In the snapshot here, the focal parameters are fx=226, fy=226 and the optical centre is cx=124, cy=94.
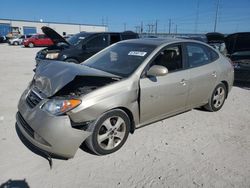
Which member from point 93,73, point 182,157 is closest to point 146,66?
point 93,73

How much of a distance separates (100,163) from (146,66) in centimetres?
155

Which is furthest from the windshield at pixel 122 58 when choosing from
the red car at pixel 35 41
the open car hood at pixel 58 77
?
the red car at pixel 35 41

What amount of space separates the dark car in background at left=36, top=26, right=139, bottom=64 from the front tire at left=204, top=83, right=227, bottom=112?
5275 mm

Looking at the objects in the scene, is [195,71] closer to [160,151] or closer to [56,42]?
[160,151]

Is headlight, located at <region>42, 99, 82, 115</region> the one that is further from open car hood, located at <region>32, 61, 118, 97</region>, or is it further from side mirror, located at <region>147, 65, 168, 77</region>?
side mirror, located at <region>147, 65, 168, 77</region>

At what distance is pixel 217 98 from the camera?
16.0ft

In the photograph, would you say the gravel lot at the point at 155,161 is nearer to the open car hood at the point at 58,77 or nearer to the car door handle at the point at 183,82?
the car door handle at the point at 183,82

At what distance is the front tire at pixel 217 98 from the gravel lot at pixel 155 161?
1.83 feet

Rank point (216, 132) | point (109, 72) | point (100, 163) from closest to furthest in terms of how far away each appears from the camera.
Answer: point (100, 163), point (109, 72), point (216, 132)

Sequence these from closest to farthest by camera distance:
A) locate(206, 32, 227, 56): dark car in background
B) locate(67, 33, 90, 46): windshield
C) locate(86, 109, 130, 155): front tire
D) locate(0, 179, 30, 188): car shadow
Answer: locate(0, 179, 30, 188): car shadow < locate(86, 109, 130, 155): front tire < locate(67, 33, 90, 46): windshield < locate(206, 32, 227, 56): dark car in background

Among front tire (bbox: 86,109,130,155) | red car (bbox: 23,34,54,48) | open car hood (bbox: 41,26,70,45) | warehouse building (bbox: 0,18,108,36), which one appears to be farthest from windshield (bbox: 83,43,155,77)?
warehouse building (bbox: 0,18,108,36)

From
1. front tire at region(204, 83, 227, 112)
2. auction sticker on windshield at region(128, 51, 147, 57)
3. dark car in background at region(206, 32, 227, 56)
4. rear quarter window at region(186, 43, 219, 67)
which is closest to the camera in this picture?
auction sticker on windshield at region(128, 51, 147, 57)

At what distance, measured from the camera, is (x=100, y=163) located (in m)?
3.00

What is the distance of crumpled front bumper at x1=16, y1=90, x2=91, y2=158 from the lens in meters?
2.69
